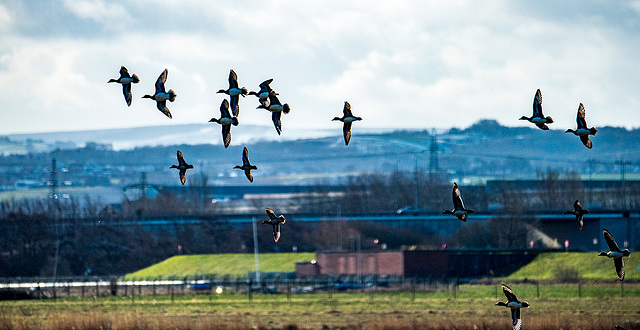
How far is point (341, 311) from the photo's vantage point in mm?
76625

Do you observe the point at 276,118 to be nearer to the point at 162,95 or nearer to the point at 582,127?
the point at 162,95

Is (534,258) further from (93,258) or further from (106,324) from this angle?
(106,324)

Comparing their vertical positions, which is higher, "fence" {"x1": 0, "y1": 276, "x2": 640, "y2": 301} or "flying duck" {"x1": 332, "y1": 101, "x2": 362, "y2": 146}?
"flying duck" {"x1": 332, "y1": 101, "x2": 362, "y2": 146}

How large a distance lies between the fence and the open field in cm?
27

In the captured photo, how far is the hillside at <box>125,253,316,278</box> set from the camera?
115562 mm

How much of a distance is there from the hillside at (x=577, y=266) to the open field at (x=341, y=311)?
9991mm

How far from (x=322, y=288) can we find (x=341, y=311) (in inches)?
680

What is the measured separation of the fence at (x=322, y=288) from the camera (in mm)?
86250

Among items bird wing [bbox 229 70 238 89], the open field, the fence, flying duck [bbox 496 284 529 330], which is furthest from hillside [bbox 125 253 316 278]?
bird wing [bbox 229 70 238 89]

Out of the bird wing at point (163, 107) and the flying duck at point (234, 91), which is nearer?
the bird wing at point (163, 107)

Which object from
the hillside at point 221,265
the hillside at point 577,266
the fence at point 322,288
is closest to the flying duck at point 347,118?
the fence at point 322,288

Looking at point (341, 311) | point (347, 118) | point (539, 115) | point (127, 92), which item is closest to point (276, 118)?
point (347, 118)

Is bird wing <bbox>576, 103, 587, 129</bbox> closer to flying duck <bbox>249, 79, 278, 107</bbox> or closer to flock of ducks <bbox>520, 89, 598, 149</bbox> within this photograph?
flock of ducks <bbox>520, 89, 598, 149</bbox>

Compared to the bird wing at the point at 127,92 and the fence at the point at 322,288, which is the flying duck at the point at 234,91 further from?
the fence at the point at 322,288
